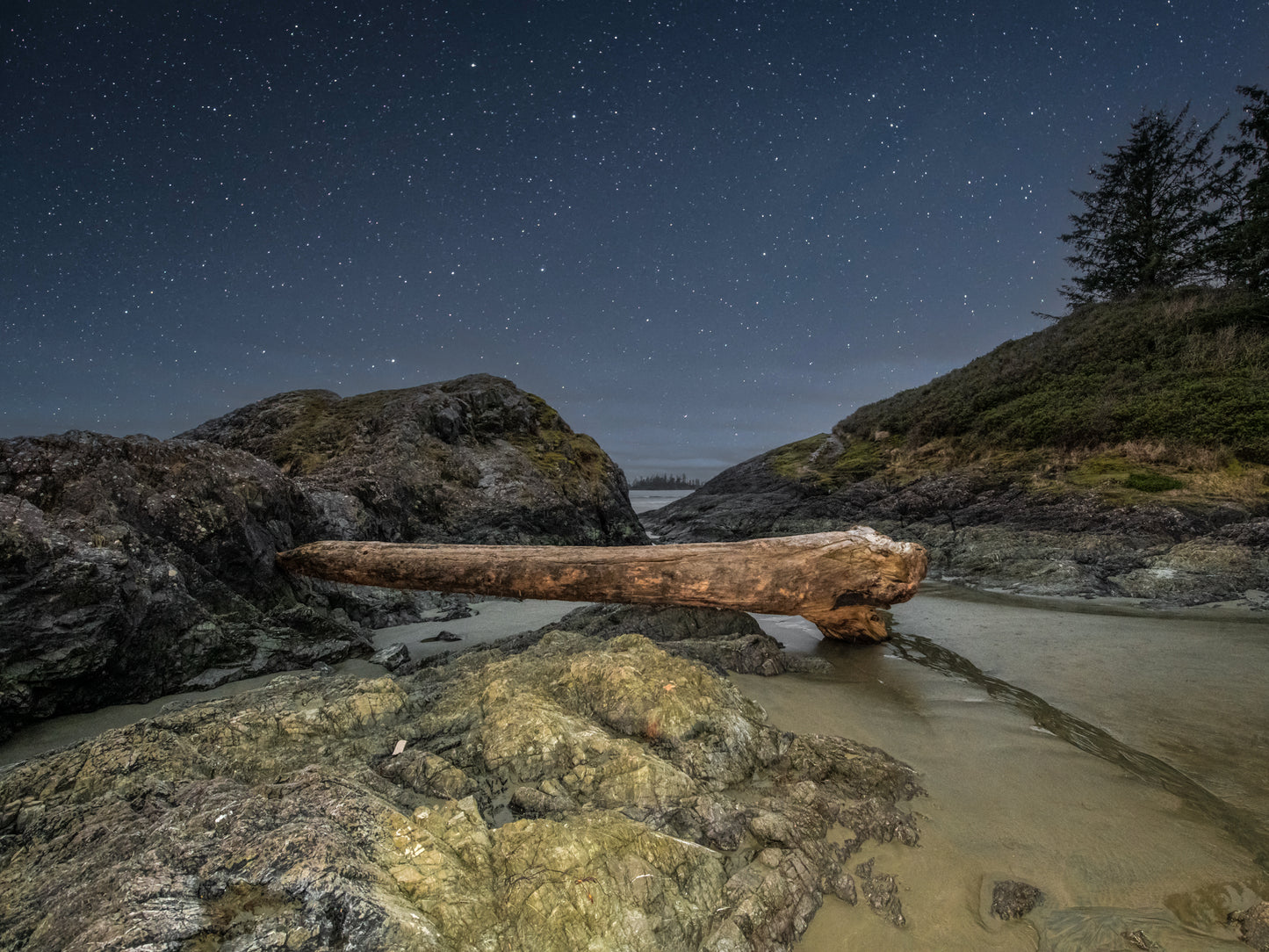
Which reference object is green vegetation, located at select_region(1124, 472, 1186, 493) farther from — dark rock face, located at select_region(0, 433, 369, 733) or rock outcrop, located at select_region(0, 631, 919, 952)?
dark rock face, located at select_region(0, 433, 369, 733)

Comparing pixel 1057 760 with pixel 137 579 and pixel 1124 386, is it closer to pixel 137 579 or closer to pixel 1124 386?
pixel 137 579

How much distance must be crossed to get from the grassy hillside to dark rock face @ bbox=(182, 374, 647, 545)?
8812mm

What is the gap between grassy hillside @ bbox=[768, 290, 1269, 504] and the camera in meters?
8.18

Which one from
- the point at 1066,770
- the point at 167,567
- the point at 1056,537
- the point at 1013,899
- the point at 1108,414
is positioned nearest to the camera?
the point at 1013,899

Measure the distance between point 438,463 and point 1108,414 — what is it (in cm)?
1398

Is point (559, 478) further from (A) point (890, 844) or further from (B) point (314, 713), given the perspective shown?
(A) point (890, 844)

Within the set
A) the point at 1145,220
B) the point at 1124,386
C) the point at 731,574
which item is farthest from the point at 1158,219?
the point at 731,574

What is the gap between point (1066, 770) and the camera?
226cm

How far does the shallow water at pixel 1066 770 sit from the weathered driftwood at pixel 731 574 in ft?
1.73

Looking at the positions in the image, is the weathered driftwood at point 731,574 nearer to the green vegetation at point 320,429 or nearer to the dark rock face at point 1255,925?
the dark rock face at point 1255,925

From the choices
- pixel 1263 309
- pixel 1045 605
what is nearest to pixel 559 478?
pixel 1045 605

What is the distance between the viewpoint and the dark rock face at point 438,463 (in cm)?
754

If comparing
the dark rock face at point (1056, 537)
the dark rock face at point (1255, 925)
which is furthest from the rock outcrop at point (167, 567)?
the dark rock face at point (1056, 537)

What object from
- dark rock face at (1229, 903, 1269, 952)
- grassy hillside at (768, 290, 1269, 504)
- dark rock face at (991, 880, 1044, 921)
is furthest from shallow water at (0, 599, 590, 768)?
grassy hillside at (768, 290, 1269, 504)
